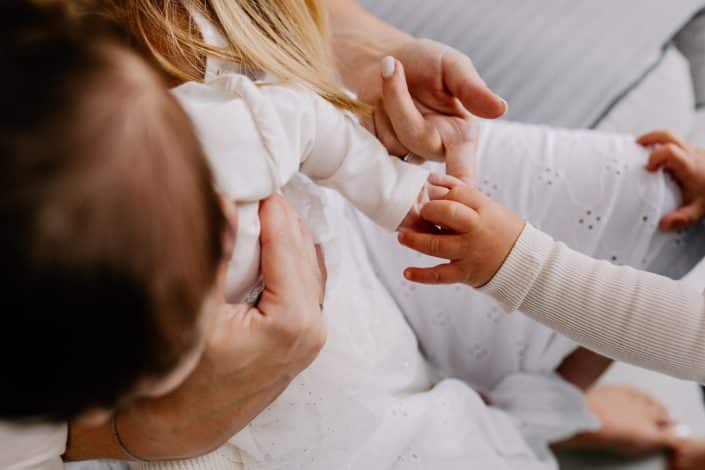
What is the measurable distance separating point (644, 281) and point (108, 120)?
0.48 meters

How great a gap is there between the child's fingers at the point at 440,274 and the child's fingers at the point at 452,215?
0.04 meters

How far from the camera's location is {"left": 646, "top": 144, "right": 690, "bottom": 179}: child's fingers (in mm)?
753

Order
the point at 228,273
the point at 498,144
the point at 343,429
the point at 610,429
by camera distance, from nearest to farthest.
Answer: the point at 228,273 < the point at 343,429 < the point at 498,144 < the point at 610,429

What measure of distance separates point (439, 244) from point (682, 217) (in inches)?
11.9

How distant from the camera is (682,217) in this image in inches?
29.3

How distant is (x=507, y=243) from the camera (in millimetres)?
633

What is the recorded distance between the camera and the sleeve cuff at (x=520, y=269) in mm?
632

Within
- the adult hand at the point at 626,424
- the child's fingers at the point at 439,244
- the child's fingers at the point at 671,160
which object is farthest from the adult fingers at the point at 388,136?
the adult hand at the point at 626,424

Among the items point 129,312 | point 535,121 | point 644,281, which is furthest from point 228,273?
point 535,121

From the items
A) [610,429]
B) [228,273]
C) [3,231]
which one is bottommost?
[610,429]

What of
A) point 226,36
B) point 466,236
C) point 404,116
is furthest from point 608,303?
point 226,36

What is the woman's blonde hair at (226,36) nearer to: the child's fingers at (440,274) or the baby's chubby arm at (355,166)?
the baby's chubby arm at (355,166)

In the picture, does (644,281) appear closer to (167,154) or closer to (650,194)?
(650,194)

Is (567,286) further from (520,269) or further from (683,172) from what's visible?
(683,172)
